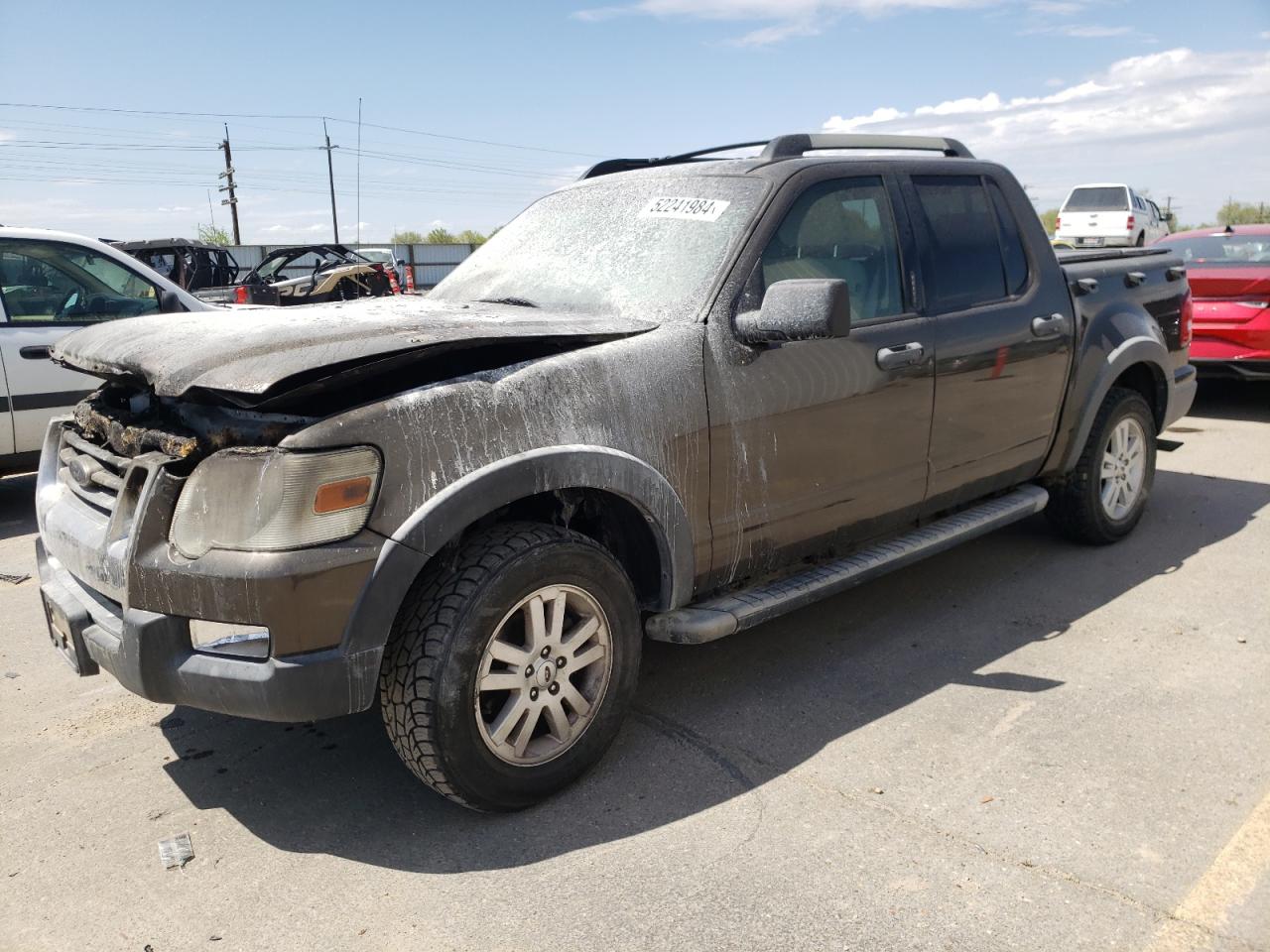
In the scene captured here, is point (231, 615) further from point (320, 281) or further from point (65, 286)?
point (320, 281)

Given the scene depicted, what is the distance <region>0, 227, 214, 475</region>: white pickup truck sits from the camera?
6.36 m

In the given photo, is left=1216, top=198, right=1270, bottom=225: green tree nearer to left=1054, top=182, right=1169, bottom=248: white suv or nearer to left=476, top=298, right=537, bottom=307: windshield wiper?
left=1054, top=182, right=1169, bottom=248: white suv

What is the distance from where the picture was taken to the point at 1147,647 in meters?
4.15

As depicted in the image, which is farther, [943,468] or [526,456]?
[943,468]

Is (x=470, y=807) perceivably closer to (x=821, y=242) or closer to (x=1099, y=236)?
(x=821, y=242)

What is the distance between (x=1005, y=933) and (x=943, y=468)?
2.13m

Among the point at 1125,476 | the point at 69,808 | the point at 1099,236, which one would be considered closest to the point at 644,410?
the point at 69,808

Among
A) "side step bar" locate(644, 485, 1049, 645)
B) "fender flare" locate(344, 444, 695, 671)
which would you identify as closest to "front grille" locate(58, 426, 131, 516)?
"fender flare" locate(344, 444, 695, 671)

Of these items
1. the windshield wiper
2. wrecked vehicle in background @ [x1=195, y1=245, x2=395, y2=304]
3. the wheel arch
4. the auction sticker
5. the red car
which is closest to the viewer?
the auction sticker

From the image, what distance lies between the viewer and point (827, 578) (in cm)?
372

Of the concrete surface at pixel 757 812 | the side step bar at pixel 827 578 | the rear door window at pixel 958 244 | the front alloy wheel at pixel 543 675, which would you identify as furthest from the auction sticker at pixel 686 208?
the concrete surface at pixel 757 812

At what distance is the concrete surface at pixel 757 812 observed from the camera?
8.33 ft

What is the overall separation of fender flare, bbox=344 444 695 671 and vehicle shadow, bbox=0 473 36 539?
464 cm

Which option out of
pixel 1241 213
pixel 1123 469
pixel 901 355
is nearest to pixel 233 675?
pixel 901 355
